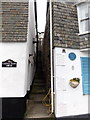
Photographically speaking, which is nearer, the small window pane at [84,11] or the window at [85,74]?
the window at [85,74]

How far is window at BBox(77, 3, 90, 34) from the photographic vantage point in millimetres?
6047

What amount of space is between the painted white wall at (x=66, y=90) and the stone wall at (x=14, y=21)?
157cm

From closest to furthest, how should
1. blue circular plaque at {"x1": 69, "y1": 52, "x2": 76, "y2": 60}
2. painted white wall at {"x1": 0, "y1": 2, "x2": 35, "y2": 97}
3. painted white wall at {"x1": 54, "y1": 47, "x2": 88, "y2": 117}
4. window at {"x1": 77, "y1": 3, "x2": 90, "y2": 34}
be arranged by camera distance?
painted white wall at {"x1": 0, "y1": 2, "x2": 35, "y2": 97}, painted white wall at {"x1": 54, "y1": 47, "x2": 88, "y2": 117}, blue circular plaque at {"x1": 69, "y1": 52, "x2": 76, "y2": 60}, window at {"x1": 77, "y1": 3, "x2": 90, "y2": 34}

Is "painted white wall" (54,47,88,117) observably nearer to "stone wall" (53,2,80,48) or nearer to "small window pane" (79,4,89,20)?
"stone wall" (53,2,80,48)

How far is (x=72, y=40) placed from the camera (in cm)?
587

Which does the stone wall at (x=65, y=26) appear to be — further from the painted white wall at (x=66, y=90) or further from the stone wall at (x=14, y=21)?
the stone wall at (x=14, y=21)

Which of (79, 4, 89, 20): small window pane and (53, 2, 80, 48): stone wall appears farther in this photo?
(79, 4, 89, 20): small window pane

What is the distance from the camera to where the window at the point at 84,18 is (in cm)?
605

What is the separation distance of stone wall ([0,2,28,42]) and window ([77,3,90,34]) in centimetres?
248

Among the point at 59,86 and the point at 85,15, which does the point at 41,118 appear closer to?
the point at 59,86

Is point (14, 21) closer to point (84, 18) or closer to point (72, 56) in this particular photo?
point (72, 56)

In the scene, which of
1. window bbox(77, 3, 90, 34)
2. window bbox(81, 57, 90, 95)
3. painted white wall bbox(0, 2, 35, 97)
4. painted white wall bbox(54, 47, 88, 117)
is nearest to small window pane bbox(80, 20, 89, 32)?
window bbox(77, 3, 90, 34)

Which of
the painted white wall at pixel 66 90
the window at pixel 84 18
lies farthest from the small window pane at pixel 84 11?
the painted white wall at pixel 66 90

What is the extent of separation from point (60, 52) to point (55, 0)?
2.65 metres
